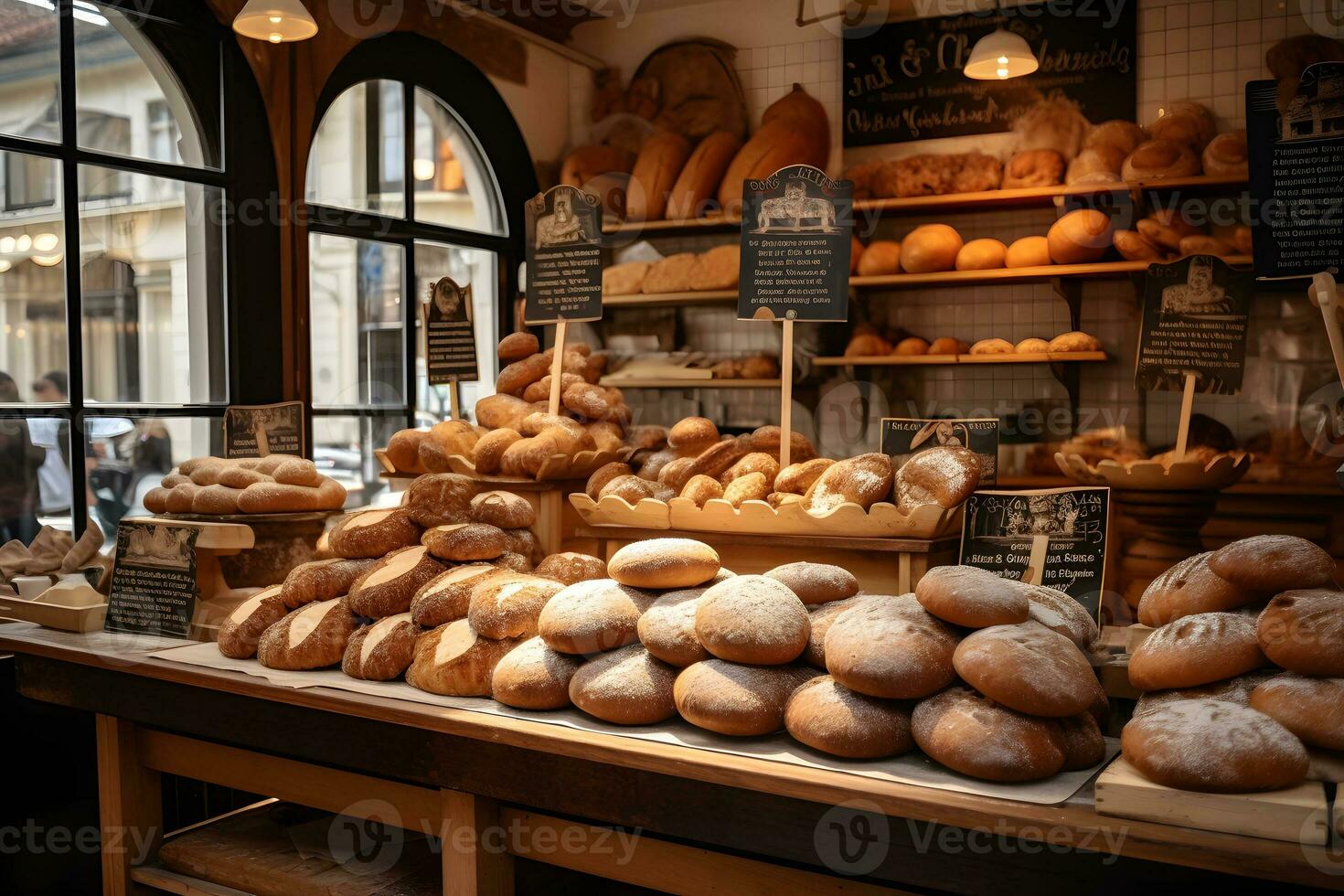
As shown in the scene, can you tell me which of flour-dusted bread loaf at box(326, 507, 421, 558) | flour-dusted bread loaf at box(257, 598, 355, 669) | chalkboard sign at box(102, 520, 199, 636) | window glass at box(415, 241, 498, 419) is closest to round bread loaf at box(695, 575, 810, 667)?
flour-dusted bread loaf at box(257, 598, 355, 669)

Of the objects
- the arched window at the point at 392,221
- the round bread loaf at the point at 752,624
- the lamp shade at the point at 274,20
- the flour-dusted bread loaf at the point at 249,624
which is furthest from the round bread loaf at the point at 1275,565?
the arched window at the point at 392,221

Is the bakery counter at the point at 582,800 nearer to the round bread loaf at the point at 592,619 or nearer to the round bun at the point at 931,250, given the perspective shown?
the round bread loaf at the point at 592,619

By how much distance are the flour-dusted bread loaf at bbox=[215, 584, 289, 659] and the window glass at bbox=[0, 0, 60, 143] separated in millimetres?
Result: 2270

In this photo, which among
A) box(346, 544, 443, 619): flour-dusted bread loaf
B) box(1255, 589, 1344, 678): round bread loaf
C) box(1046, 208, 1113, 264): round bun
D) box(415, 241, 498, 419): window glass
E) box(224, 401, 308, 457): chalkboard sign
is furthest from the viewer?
box(415, 241, 498, 419): window glass

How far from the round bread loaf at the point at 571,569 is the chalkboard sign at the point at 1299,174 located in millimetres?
1898

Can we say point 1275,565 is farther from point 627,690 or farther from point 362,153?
point 362,153

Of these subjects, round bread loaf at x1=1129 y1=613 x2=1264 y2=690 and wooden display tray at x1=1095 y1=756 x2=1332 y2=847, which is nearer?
wooden display tray at x1=1095 y1=756 x2=1332 y2=847

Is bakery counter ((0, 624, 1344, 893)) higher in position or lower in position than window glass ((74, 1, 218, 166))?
lower

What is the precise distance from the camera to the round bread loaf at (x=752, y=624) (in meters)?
1.45

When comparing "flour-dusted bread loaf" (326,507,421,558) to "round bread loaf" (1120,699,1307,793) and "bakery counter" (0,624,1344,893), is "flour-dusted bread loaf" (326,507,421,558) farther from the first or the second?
"round bread loaf" (1120,699,1307,793)

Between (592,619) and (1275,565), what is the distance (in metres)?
0.94

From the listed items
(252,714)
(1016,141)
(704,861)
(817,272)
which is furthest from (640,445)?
(1016,141)

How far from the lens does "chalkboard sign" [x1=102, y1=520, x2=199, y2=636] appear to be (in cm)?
218

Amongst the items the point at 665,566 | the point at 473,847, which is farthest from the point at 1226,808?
the point at 473,847
